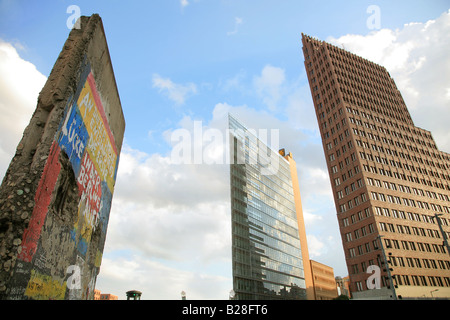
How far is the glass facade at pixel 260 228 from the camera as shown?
181ft

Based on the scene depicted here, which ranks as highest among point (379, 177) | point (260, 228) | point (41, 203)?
point (379, 177)

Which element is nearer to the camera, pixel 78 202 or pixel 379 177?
pixel 78 202

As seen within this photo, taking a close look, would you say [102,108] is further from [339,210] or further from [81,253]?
[339,210]

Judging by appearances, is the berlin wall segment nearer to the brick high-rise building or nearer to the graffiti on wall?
the graffiti on wall

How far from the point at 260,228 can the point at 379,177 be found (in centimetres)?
2814

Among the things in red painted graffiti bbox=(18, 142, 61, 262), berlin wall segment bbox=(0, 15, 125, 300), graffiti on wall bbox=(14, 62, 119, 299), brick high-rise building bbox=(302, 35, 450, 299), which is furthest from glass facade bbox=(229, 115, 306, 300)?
red painted graffiti bbox=(18, 142, 61, 262)

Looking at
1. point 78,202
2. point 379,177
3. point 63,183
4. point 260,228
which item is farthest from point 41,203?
point 260,228

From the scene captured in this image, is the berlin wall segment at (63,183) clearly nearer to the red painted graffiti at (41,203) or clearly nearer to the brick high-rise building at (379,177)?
the red painted graffiti at (41,203)

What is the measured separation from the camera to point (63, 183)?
27.5 feet

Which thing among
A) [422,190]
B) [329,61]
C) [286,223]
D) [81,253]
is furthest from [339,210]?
[81,253]

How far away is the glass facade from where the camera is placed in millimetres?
55125

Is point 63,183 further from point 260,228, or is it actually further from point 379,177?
point 260,228

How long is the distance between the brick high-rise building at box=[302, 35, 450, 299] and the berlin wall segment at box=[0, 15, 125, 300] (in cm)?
3663

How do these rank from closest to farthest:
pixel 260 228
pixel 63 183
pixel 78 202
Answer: pixel 63 183 < pixel 78 202 < pixel 260 228
